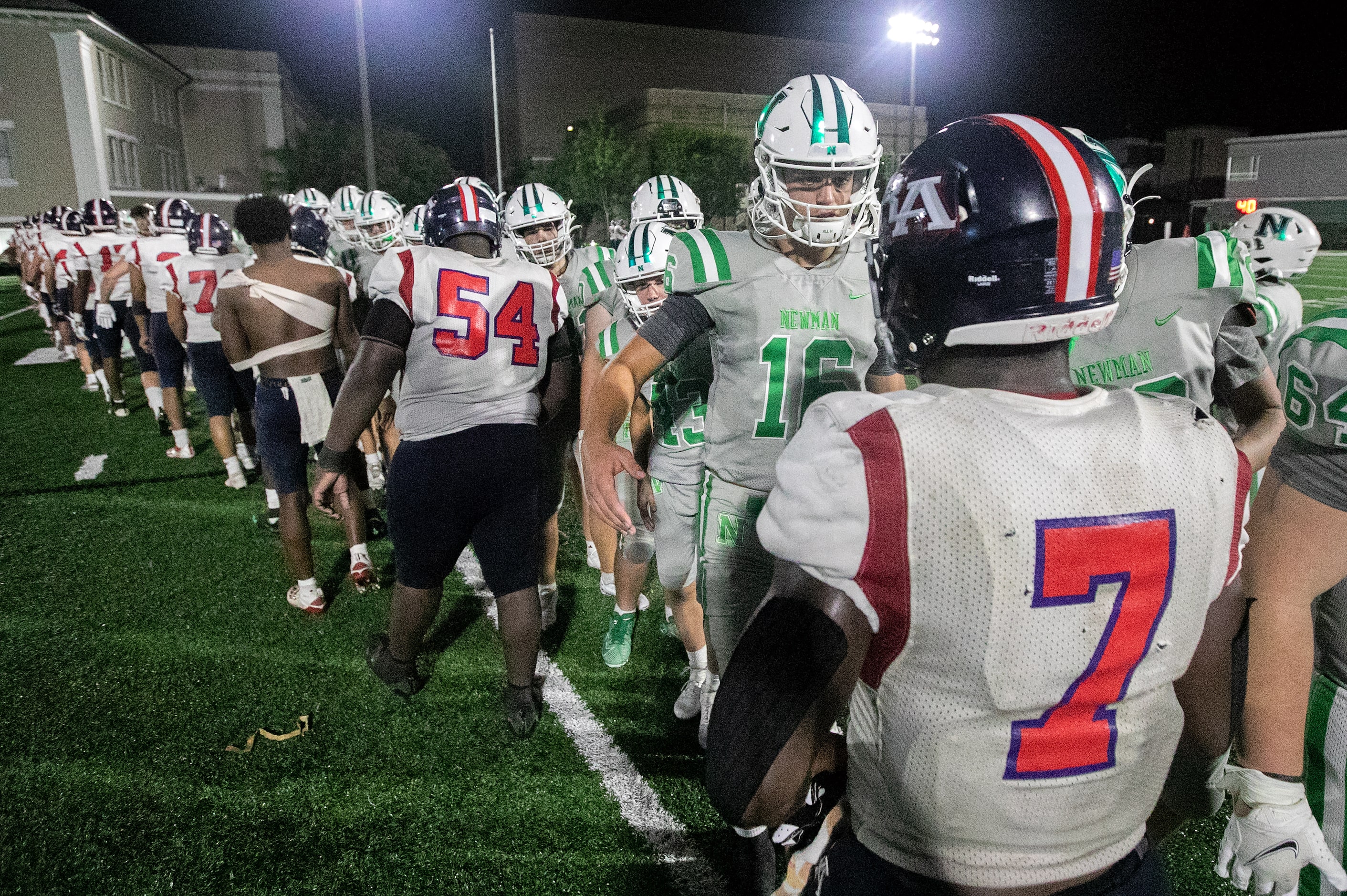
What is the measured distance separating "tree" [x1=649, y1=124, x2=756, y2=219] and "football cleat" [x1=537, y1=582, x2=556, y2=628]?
42.4m

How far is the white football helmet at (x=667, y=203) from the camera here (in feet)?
19.0

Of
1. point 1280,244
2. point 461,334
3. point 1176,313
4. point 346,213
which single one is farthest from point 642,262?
point 346,213

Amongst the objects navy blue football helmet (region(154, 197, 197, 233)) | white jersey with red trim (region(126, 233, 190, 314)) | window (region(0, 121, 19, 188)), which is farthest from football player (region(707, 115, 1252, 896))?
window (region(0, 121, 19, 188))

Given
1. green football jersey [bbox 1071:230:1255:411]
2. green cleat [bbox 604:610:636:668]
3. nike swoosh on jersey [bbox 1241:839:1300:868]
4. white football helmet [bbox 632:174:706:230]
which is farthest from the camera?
white football helmet [bbox 632:174:706:230]

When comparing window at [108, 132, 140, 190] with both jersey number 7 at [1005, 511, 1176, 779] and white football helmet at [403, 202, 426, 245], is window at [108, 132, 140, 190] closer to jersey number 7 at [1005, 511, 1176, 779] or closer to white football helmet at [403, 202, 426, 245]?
white football helmet at [403, 202, 426, 245]

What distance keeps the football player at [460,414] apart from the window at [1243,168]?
5488cm

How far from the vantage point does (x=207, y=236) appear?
20.7ft

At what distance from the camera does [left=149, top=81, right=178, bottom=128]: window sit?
146 feet

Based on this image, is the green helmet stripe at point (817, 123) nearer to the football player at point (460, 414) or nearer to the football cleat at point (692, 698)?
the football player at point (460, 414)

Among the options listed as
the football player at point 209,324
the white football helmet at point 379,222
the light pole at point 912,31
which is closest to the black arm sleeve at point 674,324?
the football player at point 209,324

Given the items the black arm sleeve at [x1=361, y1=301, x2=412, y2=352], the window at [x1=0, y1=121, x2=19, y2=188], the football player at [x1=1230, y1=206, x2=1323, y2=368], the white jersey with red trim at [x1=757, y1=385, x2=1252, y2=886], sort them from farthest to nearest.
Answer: the window at [x1=0, y1=121, x2=19, y2=188] < the football player at [x1=1230, y1=206, x2=1323, y2=368] < the black arm sleeve at [x1=361, y1=301, x2=412, y2=352] < the white jersey with red trim at [x1=757, y1=385, x2=1252, y2=886]

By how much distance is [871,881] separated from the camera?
3.89 ft

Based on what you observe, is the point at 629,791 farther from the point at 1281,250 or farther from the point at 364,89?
the point at 364,89

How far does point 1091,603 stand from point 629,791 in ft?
8.32
